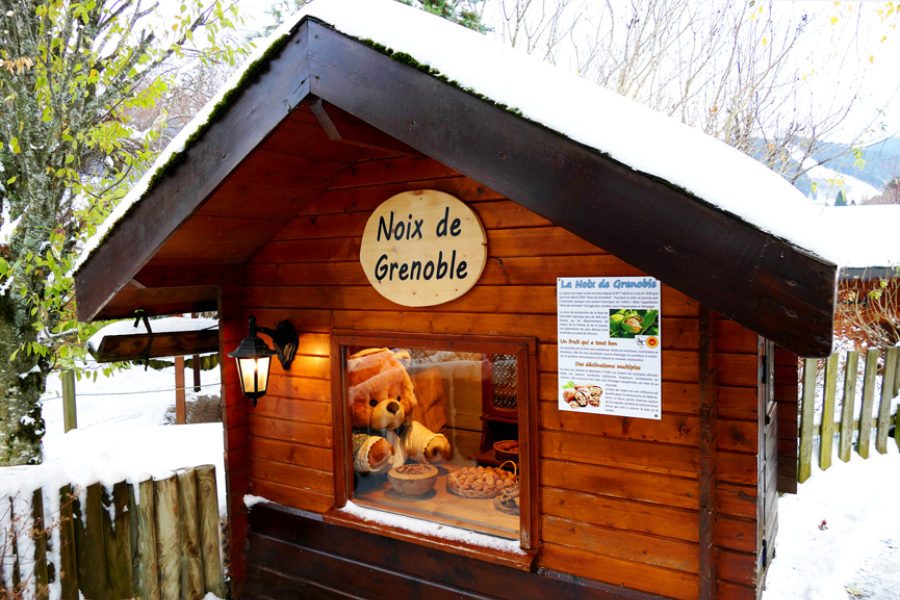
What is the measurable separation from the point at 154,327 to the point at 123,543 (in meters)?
1.45

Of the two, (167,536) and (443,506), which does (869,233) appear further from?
(167,536)

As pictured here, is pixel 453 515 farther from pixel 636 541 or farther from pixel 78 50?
pixel 78 50

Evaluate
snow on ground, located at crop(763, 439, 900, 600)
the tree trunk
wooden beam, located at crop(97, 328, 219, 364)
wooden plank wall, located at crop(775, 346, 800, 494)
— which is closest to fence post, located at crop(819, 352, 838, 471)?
snow on ground, located at crop(763, 439, 900, 600)

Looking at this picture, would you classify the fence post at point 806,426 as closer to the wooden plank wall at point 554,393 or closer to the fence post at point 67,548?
the wooden plank wall at point 554,393

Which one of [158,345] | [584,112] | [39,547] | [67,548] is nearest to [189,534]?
[67,548]

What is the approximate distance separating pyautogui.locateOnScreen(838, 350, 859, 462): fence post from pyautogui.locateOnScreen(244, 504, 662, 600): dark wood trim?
14.8 ft

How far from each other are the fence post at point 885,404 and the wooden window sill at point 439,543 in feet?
17.5

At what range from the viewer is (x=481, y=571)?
2979mm

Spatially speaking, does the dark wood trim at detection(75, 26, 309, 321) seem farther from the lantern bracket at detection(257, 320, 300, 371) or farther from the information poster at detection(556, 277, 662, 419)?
the information poster at detection(556, 277, 662, 419)

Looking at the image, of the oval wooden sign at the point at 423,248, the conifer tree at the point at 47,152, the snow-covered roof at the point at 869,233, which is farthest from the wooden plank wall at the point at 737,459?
the snow-covered roof at the point at 869,233

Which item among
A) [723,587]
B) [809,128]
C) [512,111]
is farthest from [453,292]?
[809,128]

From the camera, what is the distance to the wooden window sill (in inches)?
110

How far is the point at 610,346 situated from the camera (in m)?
2.58

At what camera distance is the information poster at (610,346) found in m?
2.49
